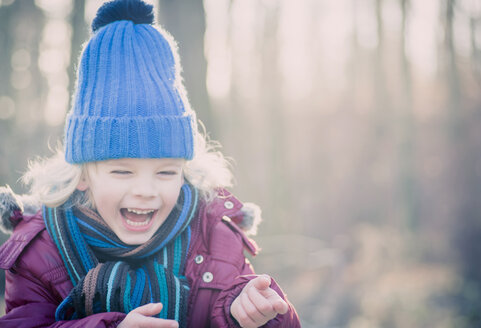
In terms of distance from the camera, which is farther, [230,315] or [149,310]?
[230,315]

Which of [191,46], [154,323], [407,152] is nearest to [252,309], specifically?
[154,323]

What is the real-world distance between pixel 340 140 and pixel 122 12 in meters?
14.5

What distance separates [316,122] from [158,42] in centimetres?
1598

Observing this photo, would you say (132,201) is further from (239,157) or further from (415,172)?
(239,157)

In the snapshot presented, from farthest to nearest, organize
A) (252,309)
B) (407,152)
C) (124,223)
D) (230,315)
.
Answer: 1. (407,152)
2. (124,223)
3. (230,315)
4. (252,309)

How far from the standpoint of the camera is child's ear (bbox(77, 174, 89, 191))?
2.04m

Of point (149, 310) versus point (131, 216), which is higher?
point (131, 216)

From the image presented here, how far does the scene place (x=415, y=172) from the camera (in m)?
12.5

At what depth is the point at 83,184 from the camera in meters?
2.05

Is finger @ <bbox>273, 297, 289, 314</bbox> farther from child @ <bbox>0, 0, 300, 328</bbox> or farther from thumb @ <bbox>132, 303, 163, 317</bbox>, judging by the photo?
thumb @ <bbox>132, 303, 163, 317</bbox>

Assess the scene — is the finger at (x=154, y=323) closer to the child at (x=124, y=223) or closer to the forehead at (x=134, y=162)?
the child at (x=124, y=223)

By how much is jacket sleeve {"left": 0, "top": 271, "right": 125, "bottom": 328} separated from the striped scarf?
77 millimetres

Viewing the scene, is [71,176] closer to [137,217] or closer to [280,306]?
[137,217]

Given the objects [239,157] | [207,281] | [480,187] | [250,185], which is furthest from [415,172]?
[207,281]
